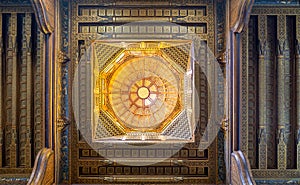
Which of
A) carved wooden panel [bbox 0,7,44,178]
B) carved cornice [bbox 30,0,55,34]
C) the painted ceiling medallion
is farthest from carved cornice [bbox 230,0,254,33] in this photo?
carved wooden panel [bbox 0,7,44,178]

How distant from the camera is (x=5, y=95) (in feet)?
15.5

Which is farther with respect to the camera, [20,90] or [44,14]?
[20,90]

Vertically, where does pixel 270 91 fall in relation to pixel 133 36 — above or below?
below

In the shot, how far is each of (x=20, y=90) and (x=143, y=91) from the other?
2131 mm

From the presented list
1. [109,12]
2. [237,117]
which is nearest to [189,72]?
[237,117]

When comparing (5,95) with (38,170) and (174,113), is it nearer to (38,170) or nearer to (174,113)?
(38,170)

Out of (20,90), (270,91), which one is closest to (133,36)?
(20,90)

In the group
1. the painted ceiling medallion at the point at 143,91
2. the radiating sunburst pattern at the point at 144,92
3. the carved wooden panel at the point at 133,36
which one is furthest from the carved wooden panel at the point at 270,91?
the radiating sunburst pattern at the point at 144,92

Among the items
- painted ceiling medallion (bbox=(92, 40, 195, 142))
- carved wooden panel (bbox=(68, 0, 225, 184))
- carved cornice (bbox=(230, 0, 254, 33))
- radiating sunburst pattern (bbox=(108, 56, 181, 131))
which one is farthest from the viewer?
radiating sunburst pattern (bbox=(108, 56, 181, 131))

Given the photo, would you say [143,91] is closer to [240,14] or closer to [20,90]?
[20,90]

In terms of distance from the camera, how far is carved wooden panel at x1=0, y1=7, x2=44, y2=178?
4.63 metres

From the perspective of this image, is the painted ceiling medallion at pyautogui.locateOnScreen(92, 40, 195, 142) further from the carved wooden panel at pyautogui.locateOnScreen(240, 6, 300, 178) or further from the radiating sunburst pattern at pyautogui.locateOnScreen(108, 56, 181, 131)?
the carved wooden panel at pyautogui.locateOnScreen(240, 6, 300, 178)

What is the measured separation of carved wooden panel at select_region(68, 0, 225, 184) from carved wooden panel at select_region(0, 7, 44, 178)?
688mm

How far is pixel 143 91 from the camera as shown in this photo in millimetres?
5469
